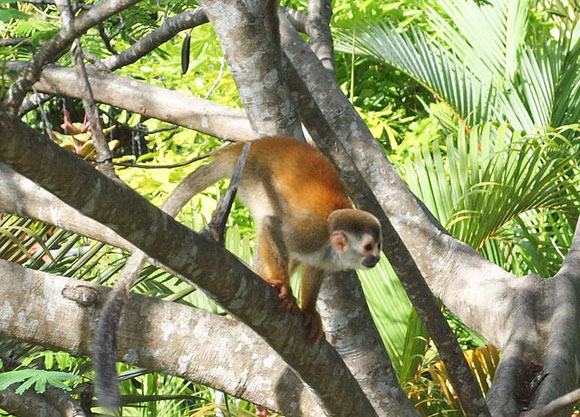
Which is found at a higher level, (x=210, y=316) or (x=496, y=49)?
(x=496, y=49)

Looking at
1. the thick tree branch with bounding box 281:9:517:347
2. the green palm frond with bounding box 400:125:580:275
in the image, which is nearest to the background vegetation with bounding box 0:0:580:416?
the green palm frond with bounding box 400:125:580:275

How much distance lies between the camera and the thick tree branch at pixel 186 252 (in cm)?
130

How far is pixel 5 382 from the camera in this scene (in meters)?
1.87

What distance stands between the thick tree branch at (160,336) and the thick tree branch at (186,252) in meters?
0.35

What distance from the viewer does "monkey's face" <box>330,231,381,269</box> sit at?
2326mm

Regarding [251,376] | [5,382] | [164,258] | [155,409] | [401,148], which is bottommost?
[155,409]

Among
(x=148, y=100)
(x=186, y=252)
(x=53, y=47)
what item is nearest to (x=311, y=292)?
(x=186, y=252)

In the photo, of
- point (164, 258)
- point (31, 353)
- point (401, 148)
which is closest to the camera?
point (164, 258)

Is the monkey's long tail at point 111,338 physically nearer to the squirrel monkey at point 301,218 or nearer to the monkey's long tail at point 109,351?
the monkey's long tail at point 109,351

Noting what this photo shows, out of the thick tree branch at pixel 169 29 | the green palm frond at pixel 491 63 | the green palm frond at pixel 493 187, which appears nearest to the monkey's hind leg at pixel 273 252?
the thick tree branch at pixel 169 29

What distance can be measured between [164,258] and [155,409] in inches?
115

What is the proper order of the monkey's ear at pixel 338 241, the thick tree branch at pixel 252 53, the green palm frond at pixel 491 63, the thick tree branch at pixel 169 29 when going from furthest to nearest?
the green palm frond at pixel 491 63 → the thick tree branch at pixel 169 29 → the monkey's ear at pixel 338 241 → the thick tree branch at pixel 252 53

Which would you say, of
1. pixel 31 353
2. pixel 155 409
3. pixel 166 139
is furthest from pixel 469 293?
pixel 166 139

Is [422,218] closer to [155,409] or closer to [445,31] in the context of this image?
[155,409]
